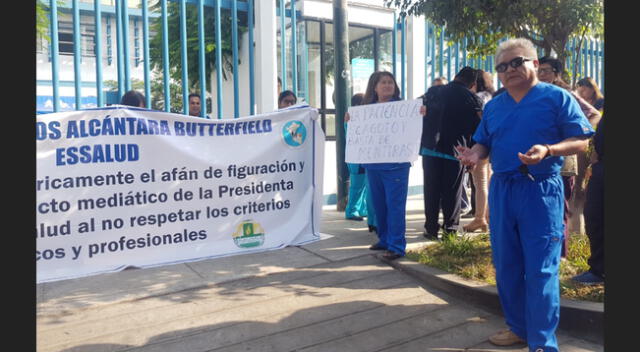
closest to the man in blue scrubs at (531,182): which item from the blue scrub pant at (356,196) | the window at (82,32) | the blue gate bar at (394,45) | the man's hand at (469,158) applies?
the man's hand at (469,158)

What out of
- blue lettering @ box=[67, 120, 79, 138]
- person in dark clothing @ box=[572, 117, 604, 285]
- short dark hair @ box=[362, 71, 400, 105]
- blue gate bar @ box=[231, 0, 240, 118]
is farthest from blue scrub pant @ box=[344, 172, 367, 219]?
blue lettering @ box=[67, 120, 79, 138]

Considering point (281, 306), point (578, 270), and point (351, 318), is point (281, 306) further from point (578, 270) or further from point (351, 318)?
point (578, 270)

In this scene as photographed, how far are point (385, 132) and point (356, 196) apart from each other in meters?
2.03

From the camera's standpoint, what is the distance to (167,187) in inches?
195

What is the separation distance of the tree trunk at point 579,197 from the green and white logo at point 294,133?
2831mm

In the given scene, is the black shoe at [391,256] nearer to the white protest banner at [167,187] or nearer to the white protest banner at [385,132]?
the white protest banner at [385,132]

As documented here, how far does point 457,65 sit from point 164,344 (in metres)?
7.70

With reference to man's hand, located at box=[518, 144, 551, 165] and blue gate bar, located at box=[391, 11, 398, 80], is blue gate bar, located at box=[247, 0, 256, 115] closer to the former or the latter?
blue gate bar, located at box=[391, 11, 398, 80]

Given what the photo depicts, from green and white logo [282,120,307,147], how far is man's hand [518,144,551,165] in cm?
322

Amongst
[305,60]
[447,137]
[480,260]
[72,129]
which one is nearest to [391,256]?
[480,260]

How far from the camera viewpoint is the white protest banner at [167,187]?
177 inches

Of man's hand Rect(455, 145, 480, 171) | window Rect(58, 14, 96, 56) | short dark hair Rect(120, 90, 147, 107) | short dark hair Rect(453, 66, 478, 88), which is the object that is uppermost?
window Rect(58, 14, 96, 56)

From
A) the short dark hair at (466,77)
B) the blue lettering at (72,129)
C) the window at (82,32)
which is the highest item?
the window at (82,32)

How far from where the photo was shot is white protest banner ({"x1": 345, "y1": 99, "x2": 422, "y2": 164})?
5.03m
